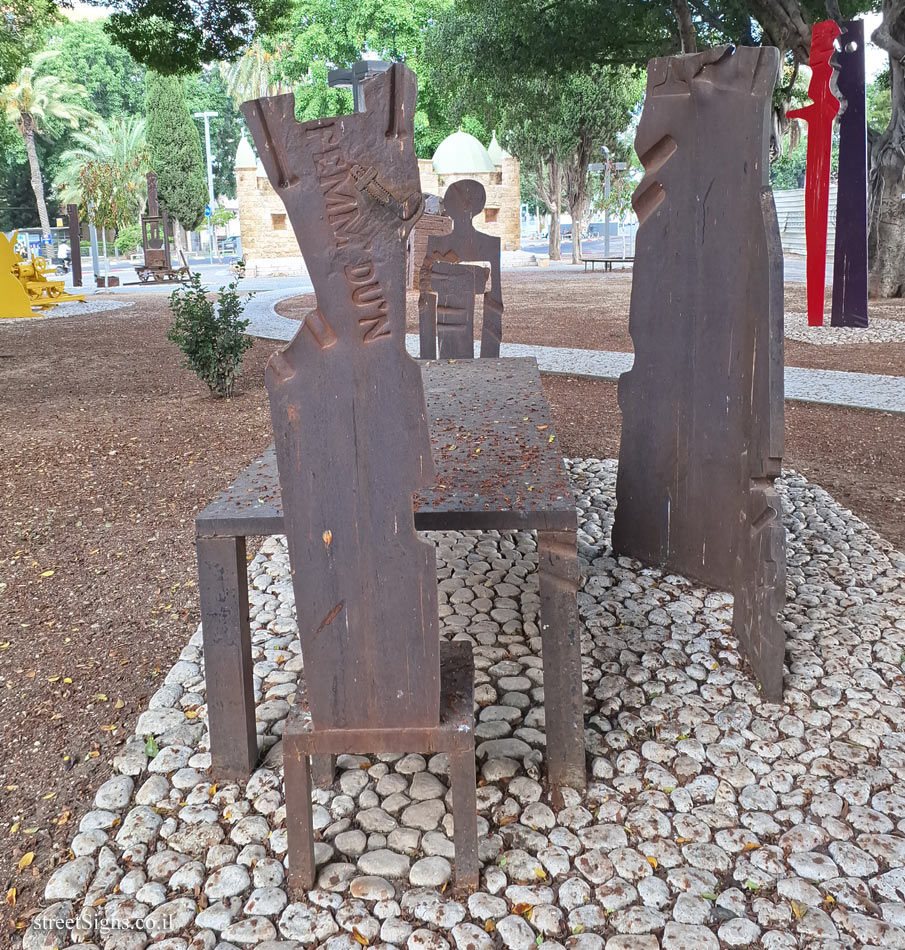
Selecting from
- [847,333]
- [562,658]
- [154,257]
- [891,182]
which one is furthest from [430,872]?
[154,257]

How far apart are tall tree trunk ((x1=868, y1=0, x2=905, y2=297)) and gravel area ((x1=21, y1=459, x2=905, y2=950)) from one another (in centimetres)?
1156

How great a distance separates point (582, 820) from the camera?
91.5 inches

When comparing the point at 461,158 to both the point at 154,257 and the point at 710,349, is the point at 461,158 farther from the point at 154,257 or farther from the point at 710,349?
the point at 710,349

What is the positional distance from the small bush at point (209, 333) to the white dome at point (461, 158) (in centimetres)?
2218

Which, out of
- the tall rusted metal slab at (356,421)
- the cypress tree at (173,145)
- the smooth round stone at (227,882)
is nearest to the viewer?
the tall rusted metal slab at (356,421)

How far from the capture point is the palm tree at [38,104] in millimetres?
36812

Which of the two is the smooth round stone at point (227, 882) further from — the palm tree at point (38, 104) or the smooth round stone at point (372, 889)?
the palm tree at point (38, 104)

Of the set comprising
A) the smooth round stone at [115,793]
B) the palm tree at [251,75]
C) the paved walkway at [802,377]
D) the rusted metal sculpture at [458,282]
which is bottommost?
the smooth round stone at [115,793]

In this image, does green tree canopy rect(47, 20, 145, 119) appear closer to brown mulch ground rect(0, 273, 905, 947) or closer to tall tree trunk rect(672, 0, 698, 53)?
tall tree trunk rect(672, 0, 698, 53)

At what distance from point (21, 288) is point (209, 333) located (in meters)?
10.3

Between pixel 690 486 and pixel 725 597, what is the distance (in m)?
0.46

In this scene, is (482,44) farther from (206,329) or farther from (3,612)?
(3,612)

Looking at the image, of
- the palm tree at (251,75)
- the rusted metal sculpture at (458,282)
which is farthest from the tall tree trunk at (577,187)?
the rusted metal sculpture at (458,282)

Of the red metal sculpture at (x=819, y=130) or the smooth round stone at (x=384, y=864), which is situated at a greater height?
the red metal sculpture at (x=819, y=130)
